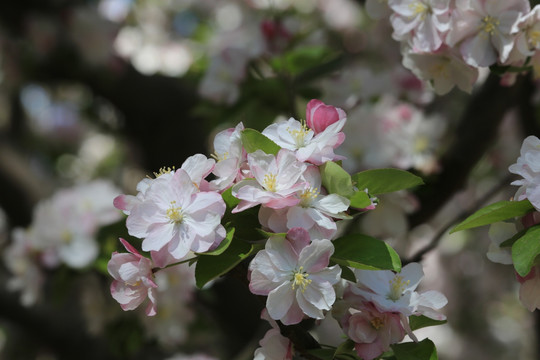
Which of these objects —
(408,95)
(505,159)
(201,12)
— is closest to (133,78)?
(408,95)

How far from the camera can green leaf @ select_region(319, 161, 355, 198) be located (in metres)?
0.71

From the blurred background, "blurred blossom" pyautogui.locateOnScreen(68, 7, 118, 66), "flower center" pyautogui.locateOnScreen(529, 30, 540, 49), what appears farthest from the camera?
"blurred blossom" pyautogui.locateOnScreen(68, 7, 118, 66)

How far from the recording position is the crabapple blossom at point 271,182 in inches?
26.8

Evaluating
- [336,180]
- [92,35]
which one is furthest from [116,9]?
[336,180]

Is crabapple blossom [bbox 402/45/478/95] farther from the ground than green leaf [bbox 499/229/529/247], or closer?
farther from the ground

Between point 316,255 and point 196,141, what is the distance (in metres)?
1.70

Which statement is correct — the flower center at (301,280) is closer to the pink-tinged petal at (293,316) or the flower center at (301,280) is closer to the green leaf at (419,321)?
the pink-tinged petal at (293,316)

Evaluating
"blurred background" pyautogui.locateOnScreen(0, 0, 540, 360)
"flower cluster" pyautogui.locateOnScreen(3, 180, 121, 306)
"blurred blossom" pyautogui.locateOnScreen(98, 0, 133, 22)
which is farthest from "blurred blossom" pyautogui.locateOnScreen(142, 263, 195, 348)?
"blurred blossom" pyautogui.locateOnScreen(98, 0, 133, 22)

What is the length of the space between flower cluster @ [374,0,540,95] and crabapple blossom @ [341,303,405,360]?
0.40 metres

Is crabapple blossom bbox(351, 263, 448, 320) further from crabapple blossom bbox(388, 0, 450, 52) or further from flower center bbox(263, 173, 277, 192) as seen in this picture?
crabapple blossom bbox(388, 0, 450, 52)

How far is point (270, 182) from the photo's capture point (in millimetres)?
684

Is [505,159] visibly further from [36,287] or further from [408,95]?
Result: [36,287]

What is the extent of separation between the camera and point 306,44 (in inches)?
68.6

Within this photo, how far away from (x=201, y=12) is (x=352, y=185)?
347 centimetres
